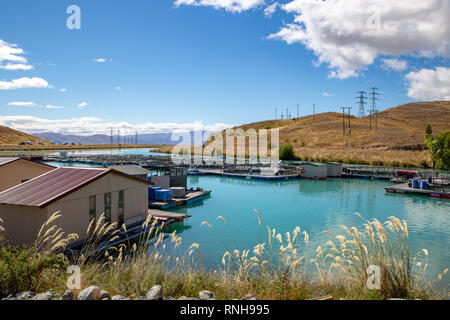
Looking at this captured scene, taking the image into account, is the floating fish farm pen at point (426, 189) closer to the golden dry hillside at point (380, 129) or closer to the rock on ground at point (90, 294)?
the rock on ground at point (90, 294)

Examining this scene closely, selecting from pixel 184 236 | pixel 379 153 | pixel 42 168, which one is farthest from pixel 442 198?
pixel 379 153

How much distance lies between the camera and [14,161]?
1490cm

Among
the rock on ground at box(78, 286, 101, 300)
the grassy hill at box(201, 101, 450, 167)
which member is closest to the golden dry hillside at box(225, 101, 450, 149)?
the grassy hill at box(201, 101, 450, 167)

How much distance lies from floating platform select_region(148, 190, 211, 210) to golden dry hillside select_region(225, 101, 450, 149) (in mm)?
60974

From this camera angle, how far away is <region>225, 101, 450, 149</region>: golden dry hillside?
80.4 metres

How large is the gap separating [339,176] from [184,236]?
33916 mm

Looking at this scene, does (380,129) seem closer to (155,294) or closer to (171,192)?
(171,192)

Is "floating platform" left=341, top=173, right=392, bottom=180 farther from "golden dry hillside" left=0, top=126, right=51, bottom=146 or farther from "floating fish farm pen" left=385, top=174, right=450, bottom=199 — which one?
"golden dry hillside" left=0, top=126, right=51, bottom=146

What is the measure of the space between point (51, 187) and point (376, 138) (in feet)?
281

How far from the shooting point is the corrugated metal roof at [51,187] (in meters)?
10.6

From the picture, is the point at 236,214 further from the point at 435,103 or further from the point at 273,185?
the point at 435,103
